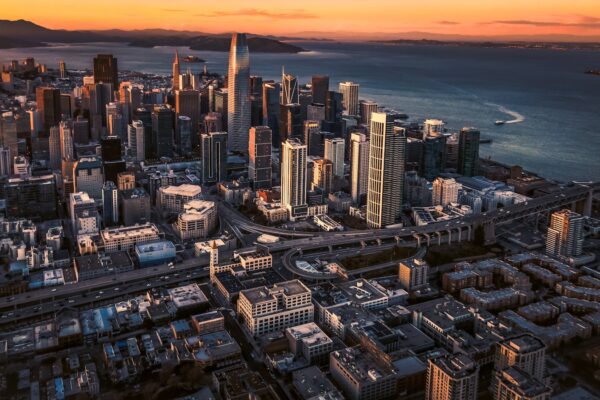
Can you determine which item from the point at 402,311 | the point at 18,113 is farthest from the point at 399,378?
the point at 18,113

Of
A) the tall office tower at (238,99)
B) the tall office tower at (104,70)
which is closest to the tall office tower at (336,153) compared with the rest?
the tall office tower at (238,99)

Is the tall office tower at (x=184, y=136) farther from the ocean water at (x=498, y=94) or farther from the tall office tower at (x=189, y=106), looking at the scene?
the ocean water at (x=498, y=94)

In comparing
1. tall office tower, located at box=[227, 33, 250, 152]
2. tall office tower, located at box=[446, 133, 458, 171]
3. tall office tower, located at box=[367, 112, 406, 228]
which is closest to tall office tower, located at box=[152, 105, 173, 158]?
tall office tower, located at box=[227, 33, 250, 152]

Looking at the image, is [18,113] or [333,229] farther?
[18,113]

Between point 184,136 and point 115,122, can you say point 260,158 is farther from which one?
point 115,122

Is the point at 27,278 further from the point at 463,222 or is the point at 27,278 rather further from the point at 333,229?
the point at 463,222

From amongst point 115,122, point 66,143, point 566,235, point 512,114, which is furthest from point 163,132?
point 512,114
